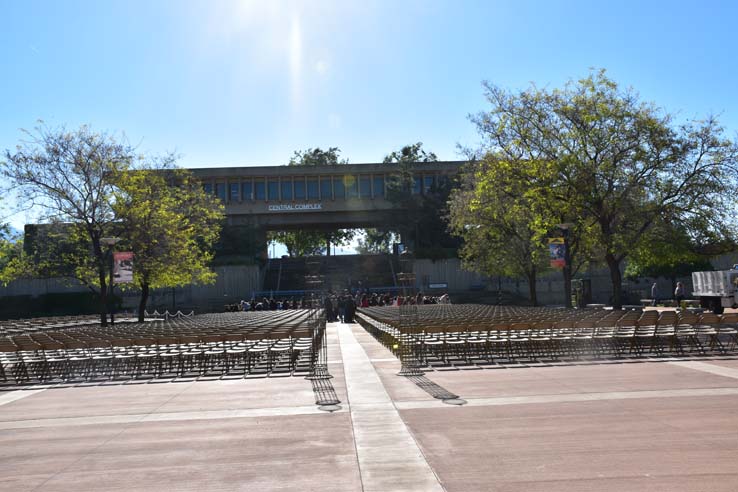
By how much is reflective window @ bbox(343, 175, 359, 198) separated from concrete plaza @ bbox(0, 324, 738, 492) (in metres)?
58.8

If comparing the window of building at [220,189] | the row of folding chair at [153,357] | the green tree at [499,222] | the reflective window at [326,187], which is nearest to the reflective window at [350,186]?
the reflective window at [326,187]

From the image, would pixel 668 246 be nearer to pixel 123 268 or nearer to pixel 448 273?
pixel 123 268

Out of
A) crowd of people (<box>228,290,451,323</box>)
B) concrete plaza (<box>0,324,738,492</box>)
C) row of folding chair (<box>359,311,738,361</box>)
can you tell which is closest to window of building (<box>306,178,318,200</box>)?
crowd of people (<box>228,290,451,323</box>)

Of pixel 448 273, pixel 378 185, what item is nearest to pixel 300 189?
pixel 378 185

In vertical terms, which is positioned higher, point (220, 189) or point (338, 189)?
point (220, 189)

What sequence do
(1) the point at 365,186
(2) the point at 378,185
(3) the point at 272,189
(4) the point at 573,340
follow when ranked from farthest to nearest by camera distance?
(1) the point at 365,186, (2) the point at 378,185, (3) the point at 272,189, (4) the point at 573,340

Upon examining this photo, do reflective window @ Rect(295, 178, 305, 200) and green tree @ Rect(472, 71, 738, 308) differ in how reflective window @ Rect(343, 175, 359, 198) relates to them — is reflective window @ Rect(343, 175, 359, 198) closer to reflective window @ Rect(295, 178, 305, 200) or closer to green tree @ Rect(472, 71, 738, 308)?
reflective window @ Rect(295, 178, 305, 200)

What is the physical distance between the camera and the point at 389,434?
7633 millimetres

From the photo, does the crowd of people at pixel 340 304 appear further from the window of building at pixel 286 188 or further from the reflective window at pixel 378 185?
the reflective window at pixel 378 185

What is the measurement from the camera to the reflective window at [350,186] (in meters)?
70.8

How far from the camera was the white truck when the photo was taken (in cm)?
3212

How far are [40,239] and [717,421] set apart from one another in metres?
33.3

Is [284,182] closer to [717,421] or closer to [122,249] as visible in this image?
[122,249]

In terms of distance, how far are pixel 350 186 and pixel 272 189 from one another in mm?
8371
